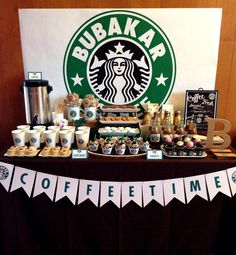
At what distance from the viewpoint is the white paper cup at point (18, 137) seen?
1.46 metres

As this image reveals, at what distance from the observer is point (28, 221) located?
1468 mm

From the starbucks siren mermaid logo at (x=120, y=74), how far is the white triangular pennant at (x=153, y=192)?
781 millimetres

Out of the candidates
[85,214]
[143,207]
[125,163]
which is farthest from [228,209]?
[85,214]

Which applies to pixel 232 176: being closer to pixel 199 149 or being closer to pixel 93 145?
pixel 199 149

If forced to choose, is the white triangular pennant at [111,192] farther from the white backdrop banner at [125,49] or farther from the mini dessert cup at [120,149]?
the white backdrop banner at [125,49]

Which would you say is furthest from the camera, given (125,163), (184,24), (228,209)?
(184,24)

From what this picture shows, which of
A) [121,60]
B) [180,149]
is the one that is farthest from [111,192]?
[121,60]

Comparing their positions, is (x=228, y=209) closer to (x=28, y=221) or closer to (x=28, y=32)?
(x=28, y=221)

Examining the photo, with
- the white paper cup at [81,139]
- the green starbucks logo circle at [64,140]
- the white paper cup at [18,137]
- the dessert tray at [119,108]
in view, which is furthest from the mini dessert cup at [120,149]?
the white paper cup at [18,137]

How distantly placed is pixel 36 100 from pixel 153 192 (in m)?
1.02

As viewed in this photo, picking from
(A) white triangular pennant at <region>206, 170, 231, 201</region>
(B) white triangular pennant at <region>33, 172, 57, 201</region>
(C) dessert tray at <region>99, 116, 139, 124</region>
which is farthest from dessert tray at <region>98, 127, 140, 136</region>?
(A) white triangular pennant at <region>206, 170, 231, 201</region>

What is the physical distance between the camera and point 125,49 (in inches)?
71.9

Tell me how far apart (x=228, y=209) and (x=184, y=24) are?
1290mm

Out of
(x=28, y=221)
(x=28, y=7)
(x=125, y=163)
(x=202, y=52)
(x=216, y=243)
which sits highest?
(x=28, y=7)
